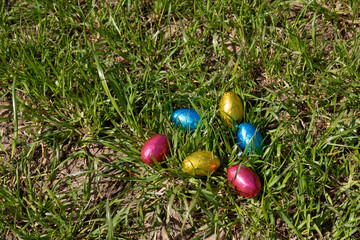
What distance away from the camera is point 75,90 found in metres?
2.75

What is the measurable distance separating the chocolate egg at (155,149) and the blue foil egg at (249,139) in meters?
0.42

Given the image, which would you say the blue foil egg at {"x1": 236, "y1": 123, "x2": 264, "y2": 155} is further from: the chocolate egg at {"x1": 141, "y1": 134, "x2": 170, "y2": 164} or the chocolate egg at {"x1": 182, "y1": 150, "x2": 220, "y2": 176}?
the chocolate egg at {"x1": 141, "y1": 134, "x2": 170, "y2": 164}

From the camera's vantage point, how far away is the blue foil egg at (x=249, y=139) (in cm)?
223

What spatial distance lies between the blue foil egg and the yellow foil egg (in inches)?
3.1

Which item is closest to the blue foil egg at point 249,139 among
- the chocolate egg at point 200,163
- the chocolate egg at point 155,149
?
the chocolate egg at point 200,163

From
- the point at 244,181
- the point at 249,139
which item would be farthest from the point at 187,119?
the point at 244,181

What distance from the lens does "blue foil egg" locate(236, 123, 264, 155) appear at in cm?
223

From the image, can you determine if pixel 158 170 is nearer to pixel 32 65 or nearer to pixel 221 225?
pixel 221 225

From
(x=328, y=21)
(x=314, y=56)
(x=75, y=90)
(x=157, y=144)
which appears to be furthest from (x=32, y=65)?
(x=328, y=21)

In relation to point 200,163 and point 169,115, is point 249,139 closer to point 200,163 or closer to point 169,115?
point 200,163

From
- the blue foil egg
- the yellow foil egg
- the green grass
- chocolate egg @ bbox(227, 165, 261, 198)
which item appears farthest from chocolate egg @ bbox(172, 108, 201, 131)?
chocolate egg @ bbox(227, 165, 261, 198)

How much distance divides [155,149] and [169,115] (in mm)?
318

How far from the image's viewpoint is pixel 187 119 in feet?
7.70

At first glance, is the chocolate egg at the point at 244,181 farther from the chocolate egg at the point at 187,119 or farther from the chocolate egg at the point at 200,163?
the chocolate egg at the point at 187,119
